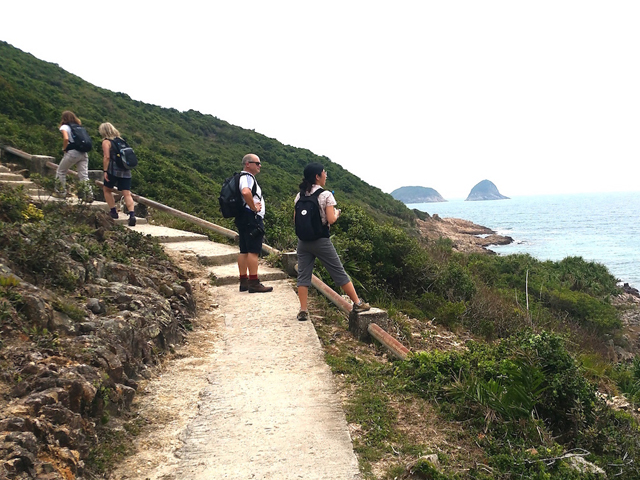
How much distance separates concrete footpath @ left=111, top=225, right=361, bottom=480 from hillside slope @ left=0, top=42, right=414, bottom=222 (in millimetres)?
8951

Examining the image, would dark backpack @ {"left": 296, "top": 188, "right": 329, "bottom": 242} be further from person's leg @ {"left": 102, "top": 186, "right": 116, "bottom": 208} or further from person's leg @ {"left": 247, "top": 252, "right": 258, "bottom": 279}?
person's leg @ {"left": 102, "top": 186, "right": 116, "bottom": 208}

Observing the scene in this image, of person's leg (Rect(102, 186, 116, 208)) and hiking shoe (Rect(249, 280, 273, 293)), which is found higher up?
person's leg (Rect(102, 186, 116, 208))

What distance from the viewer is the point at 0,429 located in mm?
2469

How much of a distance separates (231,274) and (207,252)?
101 cm

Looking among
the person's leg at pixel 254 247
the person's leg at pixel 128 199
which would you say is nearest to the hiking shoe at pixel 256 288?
the person's leg at pixel 254 247

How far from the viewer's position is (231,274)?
23.1ft

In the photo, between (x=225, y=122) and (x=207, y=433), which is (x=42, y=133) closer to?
(x=207, y=433)

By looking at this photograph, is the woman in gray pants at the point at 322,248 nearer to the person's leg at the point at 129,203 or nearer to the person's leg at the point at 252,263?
the person's leg at the point at 252,263

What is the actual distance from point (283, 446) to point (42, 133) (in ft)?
47.7

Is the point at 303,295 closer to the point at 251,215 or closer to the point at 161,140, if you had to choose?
the point at 251,215

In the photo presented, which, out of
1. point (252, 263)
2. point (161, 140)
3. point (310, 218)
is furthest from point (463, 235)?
point (310, 218)

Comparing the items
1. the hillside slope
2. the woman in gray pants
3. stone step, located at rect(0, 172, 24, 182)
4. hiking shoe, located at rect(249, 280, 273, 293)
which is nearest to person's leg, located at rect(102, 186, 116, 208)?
stone step, located at rect(0, 172, 24, 182)

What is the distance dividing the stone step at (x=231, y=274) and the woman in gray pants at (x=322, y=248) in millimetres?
1763

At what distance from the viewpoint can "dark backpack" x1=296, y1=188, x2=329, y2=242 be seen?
16.0 feet
